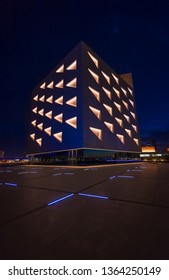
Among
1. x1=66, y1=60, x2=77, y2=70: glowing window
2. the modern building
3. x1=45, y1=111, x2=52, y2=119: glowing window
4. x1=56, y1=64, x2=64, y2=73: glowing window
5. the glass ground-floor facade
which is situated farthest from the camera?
x1=45, y1=111, x2=52, y2=119: glowing window

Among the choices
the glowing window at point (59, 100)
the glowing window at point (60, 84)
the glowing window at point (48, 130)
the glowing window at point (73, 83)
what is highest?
the glowing window at point (60, 84)

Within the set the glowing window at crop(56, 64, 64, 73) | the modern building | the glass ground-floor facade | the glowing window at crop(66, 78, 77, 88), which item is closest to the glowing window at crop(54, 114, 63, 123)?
the modern building

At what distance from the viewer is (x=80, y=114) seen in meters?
19.9

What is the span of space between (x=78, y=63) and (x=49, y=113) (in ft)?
→ 36.0

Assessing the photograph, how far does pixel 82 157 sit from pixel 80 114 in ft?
21.7

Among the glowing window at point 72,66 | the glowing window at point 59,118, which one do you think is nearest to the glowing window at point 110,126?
the glowing window at point 59,118

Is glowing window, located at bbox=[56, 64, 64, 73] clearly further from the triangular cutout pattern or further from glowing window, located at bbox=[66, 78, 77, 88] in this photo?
the triangular cutout pattern

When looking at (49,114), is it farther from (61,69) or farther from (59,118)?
(61,69)

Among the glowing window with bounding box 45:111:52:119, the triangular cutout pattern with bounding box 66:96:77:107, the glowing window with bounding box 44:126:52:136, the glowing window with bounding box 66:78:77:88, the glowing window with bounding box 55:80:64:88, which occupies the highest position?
the glowing window with bounding box 55:80:64:88

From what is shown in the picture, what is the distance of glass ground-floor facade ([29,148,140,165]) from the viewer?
19562 millimetres

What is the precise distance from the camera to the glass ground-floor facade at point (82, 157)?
19562 mm

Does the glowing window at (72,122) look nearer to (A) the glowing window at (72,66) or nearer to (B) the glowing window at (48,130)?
(B) the glowing window at (48,130)
